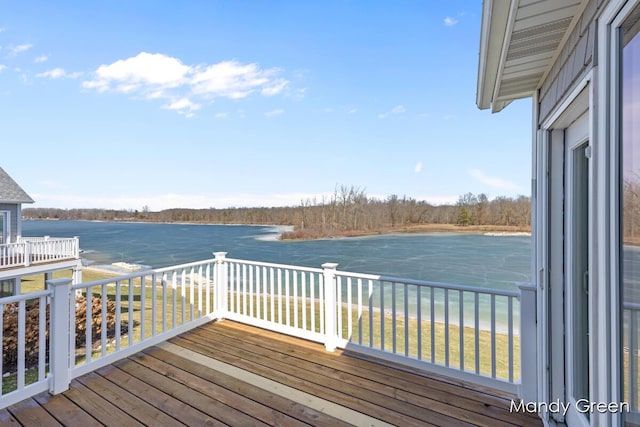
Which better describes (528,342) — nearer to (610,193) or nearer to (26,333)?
(610,193)

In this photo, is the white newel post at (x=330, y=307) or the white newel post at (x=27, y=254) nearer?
the white newel post at (x=330, y=307)

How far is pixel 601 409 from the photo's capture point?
3.43ft

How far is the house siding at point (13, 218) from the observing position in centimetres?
1035

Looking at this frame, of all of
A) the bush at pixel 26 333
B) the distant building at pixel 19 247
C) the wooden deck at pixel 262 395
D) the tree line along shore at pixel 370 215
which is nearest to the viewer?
the wooden deck at pixel 262 395

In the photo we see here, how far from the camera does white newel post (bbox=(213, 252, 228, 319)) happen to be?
13.5 ft

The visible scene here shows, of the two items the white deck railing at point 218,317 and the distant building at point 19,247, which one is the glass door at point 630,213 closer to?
the white deck railing at point 218,317

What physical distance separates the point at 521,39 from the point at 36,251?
526 inches

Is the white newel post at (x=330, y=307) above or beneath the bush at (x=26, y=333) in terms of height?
above

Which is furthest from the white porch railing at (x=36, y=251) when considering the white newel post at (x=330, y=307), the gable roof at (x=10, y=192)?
the white newel post at (x=330, y=307)

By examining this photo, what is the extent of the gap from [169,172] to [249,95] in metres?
15.9

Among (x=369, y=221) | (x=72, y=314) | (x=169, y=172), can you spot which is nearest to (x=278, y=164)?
(x=369, y=221)

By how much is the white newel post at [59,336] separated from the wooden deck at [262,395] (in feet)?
0.33

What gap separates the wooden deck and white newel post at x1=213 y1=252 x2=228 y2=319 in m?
0.98

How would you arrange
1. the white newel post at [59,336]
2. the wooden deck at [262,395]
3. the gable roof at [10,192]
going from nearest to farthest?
the wooden deck at [262,395] → the white newel post at [59,336] → the gable roof at [10,192]
